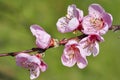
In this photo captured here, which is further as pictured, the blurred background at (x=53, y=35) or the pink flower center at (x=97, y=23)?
the blurred background at (x=53, y=35)

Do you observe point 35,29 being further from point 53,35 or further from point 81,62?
point 53,35

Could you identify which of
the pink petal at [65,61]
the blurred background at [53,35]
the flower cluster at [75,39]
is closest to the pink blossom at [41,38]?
the flower cluster at [75,39]

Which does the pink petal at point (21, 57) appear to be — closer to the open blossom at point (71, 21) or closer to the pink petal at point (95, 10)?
the open blossom at point (71, 21)

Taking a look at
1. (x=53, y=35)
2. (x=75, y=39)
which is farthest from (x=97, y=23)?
(x=53, y=35)

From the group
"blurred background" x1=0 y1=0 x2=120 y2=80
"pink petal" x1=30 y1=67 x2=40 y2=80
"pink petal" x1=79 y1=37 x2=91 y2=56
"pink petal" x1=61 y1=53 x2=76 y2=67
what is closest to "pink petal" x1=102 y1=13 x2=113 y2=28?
"pink petal" x1=79 y1=37 x2=91 y2=56

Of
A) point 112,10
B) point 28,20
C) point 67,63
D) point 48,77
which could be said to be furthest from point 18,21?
point 67,63

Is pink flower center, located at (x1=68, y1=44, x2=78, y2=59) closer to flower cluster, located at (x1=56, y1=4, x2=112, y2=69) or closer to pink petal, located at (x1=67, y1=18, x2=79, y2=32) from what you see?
flower cluster, located at (x1=56, y1=4, x2=112, y2=69)

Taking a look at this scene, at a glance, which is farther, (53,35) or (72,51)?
(53,35)
